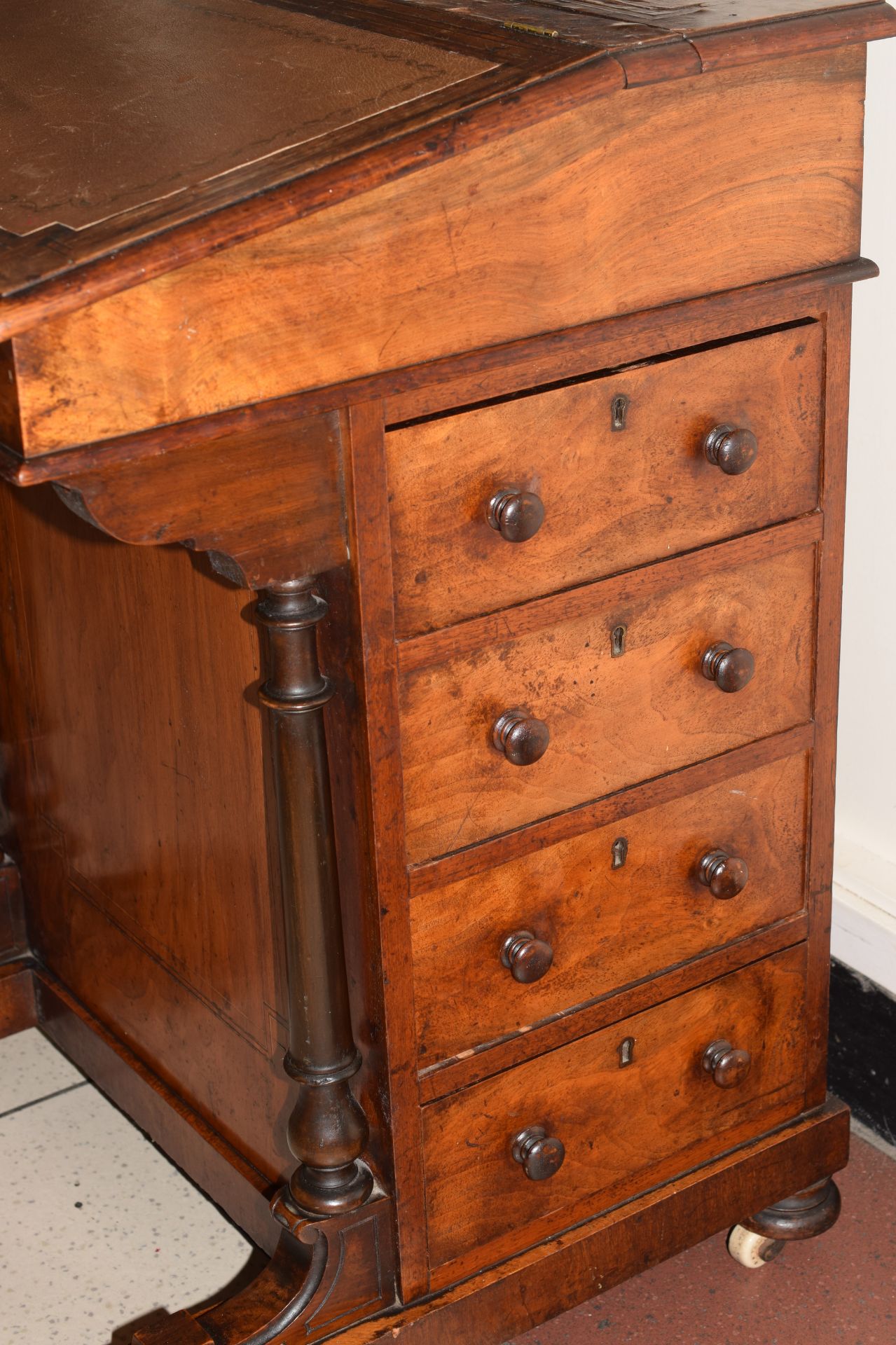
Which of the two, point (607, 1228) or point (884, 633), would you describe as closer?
point (607, 1228)

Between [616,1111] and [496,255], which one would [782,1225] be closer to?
[616,1111]

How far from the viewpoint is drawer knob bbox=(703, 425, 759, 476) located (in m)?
1.69

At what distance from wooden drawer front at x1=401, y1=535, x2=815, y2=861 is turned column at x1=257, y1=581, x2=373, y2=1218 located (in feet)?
0.28

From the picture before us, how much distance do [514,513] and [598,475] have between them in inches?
5.2

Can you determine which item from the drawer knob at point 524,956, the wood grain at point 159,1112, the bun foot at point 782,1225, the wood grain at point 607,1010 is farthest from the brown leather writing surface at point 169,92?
the bun foot at point 782,1225

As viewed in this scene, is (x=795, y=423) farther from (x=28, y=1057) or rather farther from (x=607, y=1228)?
(x=28, y=1057)

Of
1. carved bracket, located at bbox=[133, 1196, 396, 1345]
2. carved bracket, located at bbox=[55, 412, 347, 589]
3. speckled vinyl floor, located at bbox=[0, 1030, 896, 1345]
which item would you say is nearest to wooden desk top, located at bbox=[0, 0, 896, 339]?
carved bracket, located at bbox=[55, 412, 347, 589]

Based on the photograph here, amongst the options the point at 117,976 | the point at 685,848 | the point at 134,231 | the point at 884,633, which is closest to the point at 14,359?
the point at 134,231

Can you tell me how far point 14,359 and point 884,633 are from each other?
1455 mm

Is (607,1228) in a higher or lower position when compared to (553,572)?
lower

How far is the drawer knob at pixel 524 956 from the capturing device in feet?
5.72

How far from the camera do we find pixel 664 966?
1916mm

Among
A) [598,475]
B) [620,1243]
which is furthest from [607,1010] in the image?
[598,475]

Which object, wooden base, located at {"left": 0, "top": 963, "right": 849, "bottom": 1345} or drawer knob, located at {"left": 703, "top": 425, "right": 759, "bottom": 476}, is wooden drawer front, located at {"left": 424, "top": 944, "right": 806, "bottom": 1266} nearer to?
wooden base, located at {"left": 0, "top": 963, "right": 849, "bottom": 1345}
